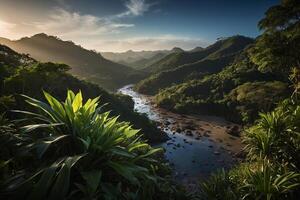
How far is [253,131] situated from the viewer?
1081 cm

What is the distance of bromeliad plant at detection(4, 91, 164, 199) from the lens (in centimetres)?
323

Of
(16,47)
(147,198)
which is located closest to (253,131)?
(147,198)

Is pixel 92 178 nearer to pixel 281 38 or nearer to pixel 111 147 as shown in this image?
pixel 111 147

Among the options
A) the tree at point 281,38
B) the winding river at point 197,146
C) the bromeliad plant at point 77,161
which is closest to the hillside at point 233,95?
the winding river at point 197,146

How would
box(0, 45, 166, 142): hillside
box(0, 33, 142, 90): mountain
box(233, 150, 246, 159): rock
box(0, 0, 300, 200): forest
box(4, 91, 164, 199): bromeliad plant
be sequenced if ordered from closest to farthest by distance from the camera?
box(4, 91, 164, 199): bromeliad plant, box(0, 0, 300, 200): forest, box(0, 45, 166, 142): hillside, box(233, 150, 246, 159): rock, box(0, 33, 142, 90): mountain

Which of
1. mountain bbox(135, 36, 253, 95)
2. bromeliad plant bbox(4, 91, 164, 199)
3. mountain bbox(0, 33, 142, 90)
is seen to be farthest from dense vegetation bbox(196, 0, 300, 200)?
mountain bbox(0, 33, 142, 90)

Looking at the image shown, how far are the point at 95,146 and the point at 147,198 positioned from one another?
1460mm

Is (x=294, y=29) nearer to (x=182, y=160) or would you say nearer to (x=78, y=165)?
(x=182, y=160)

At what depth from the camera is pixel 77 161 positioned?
370 centimetres

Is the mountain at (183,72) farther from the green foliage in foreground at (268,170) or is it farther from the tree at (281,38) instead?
the green foliage in foreground at (268,170)

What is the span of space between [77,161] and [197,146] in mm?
24383

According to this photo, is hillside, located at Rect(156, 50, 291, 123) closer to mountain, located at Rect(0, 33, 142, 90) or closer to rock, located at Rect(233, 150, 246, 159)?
rock, located at Rect(233, 150, 246, 159)

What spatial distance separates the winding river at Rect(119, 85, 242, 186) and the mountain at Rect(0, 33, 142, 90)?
247 ft

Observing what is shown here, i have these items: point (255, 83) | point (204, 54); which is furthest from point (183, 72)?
point (255, 83)
